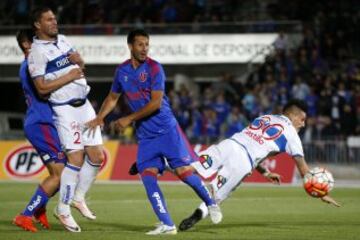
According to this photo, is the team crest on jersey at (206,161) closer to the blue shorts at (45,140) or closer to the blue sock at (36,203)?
the blue shorts at (45,140)

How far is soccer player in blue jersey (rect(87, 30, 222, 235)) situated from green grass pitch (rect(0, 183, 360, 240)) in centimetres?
58

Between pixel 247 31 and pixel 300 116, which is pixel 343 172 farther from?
pixel 300 116

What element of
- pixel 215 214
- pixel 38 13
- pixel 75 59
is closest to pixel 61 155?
pixel 75 59

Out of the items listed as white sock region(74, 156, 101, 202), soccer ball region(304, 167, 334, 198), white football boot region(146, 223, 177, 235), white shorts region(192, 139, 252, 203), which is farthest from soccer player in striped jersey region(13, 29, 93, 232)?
soccer ball region(304, 167, 334, 198)

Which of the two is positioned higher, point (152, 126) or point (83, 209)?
point (152, 126)

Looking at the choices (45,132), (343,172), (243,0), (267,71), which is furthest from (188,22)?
(45,132)

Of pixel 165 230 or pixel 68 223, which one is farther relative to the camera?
pixel 68 223

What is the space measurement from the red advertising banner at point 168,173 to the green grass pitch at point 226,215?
301 cm

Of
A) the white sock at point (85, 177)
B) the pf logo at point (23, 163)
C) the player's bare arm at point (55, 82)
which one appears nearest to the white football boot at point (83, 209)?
the white sock at point (85, 177)

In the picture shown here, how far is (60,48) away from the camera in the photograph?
38.9 feet

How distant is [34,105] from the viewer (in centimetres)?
1239

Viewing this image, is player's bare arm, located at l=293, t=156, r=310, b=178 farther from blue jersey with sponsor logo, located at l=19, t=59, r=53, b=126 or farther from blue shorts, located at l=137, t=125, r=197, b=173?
blue jersey with sponsor logo, located at l=19, t=59, r=53, b=126

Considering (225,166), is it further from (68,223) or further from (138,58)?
(68,223)

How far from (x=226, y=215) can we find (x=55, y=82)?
13.1ft
